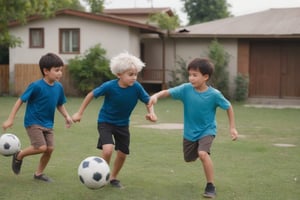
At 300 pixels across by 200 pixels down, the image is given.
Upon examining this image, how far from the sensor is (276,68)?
2406 centimetres

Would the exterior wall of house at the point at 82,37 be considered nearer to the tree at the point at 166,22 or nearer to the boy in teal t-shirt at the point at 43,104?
the tree at the point at 166,22

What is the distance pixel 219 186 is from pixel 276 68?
18358 millimetres

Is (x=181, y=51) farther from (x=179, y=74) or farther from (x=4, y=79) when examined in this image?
(x=4, y=79)

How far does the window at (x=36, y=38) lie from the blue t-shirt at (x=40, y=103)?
2023 cm

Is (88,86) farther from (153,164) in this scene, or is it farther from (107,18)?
(153,164)

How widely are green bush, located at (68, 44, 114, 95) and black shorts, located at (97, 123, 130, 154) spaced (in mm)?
17612

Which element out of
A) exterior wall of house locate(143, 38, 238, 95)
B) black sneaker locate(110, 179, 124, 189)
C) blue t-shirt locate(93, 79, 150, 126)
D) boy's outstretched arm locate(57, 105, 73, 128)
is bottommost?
black sneaker locate(110, 179, 124, 189)

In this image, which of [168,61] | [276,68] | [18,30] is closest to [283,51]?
[276,68]

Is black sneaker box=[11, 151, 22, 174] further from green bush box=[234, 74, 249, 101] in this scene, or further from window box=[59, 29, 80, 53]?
window box=[59, 29, 80, 53]

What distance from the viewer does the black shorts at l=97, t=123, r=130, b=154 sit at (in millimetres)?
6227

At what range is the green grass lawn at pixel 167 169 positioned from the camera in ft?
19.8

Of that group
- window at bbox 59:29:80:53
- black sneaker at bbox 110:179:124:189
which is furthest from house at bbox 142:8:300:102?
black sneaker at bbox 110:179:124:189

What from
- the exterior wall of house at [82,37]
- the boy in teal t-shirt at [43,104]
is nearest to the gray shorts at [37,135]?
the boy in teal t-shirt at [43,104]

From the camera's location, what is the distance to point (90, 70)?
79.3 feet
